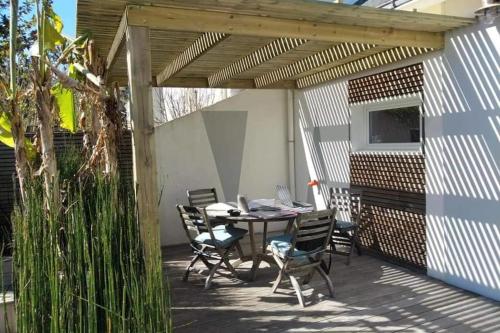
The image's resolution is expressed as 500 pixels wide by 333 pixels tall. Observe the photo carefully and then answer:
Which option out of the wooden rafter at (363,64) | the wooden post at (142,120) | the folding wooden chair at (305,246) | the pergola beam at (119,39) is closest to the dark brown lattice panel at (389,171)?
the wooden rafter at (363,64)

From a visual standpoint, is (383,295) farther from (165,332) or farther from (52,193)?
(52,193)

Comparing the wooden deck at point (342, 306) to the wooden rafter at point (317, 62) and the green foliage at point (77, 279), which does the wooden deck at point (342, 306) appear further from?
the wooden rafter at point (317, 62)

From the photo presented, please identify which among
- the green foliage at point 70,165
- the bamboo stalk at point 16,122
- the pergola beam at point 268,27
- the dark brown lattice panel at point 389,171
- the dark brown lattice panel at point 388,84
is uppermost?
the pergola beam at point 268,27

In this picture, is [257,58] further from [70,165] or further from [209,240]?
[70,165]

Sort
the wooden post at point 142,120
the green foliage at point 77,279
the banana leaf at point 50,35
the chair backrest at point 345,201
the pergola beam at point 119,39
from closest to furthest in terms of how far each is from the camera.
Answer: the green foliage at point 77,279, the wooden post at point 142,120, the pergola beam at point 119,39, the banana leaf at point 50,35, the chair backrest at point 345,201

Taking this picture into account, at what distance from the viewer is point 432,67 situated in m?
4.96

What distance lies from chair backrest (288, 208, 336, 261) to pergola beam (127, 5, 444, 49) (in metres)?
1.81

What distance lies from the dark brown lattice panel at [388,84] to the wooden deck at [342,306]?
7.94ft

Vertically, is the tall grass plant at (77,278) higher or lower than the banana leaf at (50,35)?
lower

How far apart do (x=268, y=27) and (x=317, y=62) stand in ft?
8.53

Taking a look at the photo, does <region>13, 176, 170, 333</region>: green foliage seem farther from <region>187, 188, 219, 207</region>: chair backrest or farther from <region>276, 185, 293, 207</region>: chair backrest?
<region>187, 188, 219, 207</region>: chair backrest

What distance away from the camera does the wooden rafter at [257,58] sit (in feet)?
17.2

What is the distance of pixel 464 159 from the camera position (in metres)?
4.59

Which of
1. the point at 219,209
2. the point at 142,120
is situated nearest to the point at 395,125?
the point at 219,209
